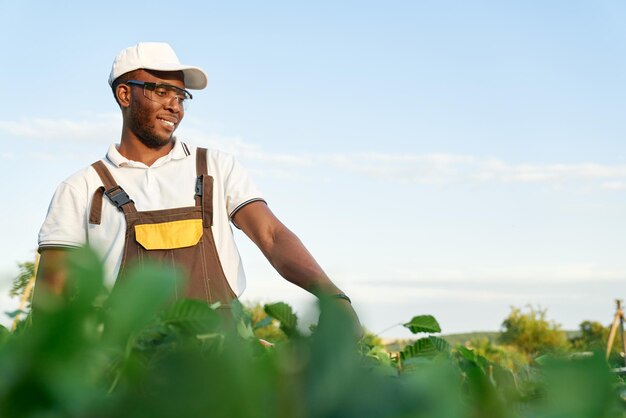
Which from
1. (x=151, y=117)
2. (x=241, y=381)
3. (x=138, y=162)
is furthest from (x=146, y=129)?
(x=241, y=381)

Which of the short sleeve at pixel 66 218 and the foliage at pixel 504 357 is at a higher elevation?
the short sleeve at pixel 66 218

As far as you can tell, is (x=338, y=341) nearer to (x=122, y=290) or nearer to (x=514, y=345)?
(x=122, y=290)

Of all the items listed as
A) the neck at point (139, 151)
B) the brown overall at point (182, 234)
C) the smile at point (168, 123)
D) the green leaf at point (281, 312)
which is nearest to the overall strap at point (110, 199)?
the brown overall at point (182, 234)

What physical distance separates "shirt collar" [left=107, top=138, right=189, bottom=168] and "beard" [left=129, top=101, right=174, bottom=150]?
68mm

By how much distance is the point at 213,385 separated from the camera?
0.36 m

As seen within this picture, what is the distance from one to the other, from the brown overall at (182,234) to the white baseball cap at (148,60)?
1.70 feet

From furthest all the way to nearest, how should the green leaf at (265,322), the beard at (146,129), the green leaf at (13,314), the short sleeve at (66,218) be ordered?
the beard at (146,129), the short sleeve at (66,218), the green leaf at (265,322), the green leaf at (13,314)

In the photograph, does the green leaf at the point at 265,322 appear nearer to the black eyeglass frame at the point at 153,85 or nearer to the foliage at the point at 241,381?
the foliage at the point at 241,381

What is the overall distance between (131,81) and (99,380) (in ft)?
12.7

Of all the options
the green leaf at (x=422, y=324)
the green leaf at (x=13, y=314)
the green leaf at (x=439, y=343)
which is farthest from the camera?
the green leaf at (x=422, y=324)

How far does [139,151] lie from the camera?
14.0ft

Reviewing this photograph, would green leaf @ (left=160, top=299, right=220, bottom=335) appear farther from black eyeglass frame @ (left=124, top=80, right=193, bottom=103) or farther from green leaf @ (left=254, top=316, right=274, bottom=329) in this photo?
black eyeglass frame @ (left=124, top=80, right=193, bottom=103)

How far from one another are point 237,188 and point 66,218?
0.78m

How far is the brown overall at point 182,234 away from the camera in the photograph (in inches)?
157
